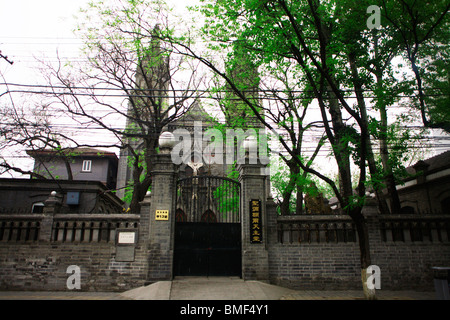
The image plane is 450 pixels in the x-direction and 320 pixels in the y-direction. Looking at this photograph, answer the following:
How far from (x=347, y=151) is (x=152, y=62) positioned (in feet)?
33.6

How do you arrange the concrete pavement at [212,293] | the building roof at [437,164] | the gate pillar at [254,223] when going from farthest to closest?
the building roof at [437,164] → the gate pillar at [254,223] → the concrete pavement at [212,293]

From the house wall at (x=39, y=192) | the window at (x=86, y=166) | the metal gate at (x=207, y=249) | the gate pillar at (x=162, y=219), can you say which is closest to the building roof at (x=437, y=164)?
the metal gate at (x=207, y=249)

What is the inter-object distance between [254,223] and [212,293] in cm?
254

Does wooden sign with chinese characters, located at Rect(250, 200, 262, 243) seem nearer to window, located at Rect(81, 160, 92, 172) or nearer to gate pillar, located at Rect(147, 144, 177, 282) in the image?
gate pillar, located at Rect(147, 144, 177, 282)

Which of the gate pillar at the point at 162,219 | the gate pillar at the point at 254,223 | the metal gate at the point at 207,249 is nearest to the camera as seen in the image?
the gate pillar at the point at 162,219

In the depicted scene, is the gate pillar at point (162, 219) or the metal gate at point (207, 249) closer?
the gate pillar at point (162, 219)

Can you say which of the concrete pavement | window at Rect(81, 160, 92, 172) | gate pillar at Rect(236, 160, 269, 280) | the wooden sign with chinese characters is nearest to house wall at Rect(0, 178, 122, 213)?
the concrete pavement

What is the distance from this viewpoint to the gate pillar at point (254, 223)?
8859 mm

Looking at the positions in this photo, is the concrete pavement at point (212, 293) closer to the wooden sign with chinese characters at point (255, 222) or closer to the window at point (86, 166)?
the wooden sign with chinese characters at point (255, 222)

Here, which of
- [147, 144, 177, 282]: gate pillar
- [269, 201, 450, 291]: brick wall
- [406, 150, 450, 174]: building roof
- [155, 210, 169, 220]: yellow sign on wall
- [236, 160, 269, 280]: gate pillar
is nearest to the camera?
[147, 144, 177, 282]: gate pillar

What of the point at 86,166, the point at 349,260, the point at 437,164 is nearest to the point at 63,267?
the point at 349,260

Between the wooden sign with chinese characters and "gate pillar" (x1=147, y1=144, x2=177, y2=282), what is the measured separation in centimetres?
243

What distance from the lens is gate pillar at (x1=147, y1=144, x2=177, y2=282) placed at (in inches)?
344

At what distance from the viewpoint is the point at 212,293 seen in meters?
7.45
